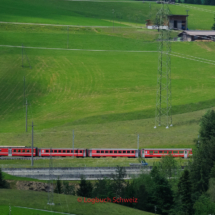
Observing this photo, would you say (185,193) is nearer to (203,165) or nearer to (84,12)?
(203,165)

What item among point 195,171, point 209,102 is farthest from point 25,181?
point 209,102

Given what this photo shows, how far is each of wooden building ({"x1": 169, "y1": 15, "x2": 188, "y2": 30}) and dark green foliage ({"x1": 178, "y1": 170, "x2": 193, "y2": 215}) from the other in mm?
104254

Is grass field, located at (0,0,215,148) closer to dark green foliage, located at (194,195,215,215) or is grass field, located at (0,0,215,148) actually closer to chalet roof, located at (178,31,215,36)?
chalet roof, located at (178,31,215,36)

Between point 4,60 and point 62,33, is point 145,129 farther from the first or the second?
point 62,33

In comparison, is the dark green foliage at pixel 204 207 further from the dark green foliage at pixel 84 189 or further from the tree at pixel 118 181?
the dark green foliage at pixel 84 189

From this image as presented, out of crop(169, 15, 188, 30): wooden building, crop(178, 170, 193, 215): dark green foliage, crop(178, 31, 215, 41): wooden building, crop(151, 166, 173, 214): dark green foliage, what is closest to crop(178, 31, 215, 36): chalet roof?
crop(178, 31, 215, 41): wooden building

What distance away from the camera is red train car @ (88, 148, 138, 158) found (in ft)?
251

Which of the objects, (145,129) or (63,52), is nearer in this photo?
(145,129)

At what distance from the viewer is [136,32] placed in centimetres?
14612

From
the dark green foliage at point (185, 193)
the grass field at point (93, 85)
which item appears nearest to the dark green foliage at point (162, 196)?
the dark green foliage at point (185, 193)

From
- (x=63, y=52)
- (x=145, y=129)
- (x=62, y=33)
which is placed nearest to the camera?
(x=145, y=129)

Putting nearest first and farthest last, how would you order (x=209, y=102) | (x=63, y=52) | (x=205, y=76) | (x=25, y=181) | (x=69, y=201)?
1. (x=69, y=201)
2. (x=25, y=181)
3. (x=209, y=102)
4. (x=205, y=76)
5. (x=63, y=52)

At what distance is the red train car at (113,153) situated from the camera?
76625 mm

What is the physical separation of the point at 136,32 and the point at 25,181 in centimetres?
9182
